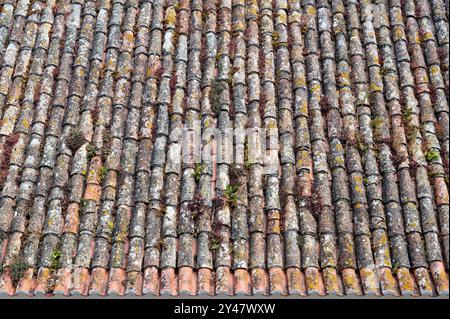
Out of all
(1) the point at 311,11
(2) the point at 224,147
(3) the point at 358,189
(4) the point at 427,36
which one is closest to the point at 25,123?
(2) the point at 224,147

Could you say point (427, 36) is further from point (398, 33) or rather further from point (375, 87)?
point (375, 87)

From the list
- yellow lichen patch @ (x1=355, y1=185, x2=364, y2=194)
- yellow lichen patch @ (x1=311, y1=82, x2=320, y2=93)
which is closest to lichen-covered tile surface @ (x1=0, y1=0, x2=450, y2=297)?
yellow lichen patch @ (x1=311, y1=82, x2=320, y2=93)

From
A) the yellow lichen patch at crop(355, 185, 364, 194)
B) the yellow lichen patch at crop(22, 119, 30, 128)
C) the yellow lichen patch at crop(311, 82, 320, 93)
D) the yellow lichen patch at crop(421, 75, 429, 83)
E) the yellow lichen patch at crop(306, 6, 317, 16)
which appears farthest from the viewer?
the yellow lichen patch at crop(306, 6, 317, 16)

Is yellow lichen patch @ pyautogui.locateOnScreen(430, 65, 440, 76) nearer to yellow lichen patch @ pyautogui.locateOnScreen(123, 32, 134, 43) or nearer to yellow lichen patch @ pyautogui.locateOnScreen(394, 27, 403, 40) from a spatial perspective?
yellow lichen patch @ pyautogui.locateOnScreen(394, 27, 403, 40)

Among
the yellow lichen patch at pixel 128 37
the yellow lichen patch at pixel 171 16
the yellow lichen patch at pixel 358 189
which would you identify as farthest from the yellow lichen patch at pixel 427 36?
the yellow lichen patch at pixel 128 37

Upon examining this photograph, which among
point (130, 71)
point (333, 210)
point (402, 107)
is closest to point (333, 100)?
point (402, 107)

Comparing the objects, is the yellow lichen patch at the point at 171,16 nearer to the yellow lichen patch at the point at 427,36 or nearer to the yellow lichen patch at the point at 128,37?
the yellow lichen patch at the point at 128,37

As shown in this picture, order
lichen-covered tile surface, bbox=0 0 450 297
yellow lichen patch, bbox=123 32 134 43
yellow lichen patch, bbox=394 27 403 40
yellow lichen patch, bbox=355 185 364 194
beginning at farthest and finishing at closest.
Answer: yellow lichen patch, bbox=394 27 403 40, yellow lichen patch, bbox=123 32 134 43, yellow lichen patch, bbox=355 185 364 194, lichen-covered tile surface, bbox=0 0 450 297

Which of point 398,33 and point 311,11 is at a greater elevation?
point 311,11

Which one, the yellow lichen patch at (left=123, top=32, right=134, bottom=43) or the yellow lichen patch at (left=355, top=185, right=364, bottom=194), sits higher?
the yellow lichen patch at (left=123, top=32, right=134, bottom=43)

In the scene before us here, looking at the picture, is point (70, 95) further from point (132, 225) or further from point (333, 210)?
point (333, 210)
